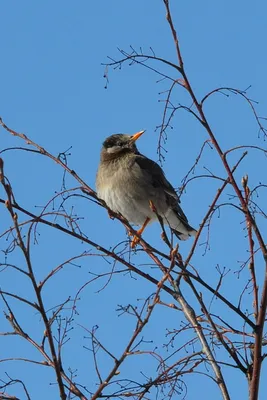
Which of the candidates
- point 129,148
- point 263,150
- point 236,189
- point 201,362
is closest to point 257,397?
point 201,362

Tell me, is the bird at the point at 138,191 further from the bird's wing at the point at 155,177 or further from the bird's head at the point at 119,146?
the bird's head at the point at 119,146

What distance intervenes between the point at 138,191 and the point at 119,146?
101cm

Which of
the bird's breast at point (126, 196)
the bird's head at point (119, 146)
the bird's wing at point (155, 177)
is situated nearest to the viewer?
the bird's breast at point (126, 196)

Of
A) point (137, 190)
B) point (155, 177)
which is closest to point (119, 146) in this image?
point (155, 177)

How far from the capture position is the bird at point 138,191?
290 inches

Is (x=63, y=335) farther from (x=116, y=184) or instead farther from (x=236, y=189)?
(x=116, y=184)

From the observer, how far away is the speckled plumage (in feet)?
24.2

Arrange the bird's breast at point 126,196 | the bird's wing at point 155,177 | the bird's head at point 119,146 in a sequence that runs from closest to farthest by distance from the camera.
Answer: the bird's breast at point 126,196, the bird's wing at point 155,177, the bird's head at point 119,146

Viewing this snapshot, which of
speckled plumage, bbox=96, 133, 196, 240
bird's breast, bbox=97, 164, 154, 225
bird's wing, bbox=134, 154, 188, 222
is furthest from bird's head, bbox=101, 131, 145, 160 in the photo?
bird's breast, bbox=97, 164, 154, 225

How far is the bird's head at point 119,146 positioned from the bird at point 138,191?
0.46 feet

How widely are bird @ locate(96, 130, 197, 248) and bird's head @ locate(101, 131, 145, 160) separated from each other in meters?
0.14

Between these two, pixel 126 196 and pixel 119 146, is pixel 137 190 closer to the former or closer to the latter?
pixel 126 196

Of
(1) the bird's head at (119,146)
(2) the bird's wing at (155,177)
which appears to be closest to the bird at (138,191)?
(2) the bird's wing at (155,177)

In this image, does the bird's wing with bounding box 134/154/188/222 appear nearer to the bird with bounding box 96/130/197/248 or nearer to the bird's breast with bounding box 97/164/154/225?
the bird with bounding box 96/130/197/248
